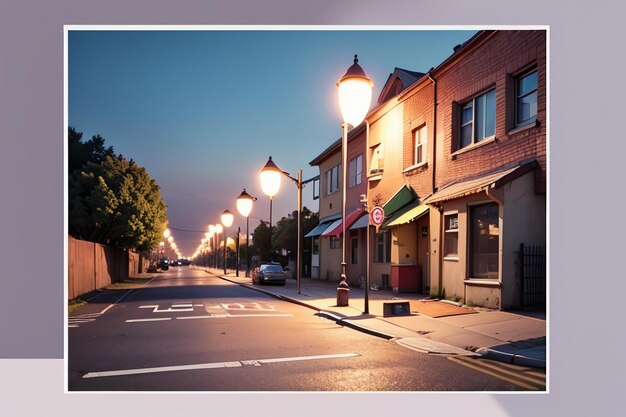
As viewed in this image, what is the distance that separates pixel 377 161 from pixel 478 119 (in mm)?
8290

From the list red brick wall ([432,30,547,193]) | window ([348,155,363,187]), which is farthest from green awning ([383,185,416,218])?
window ([348,155,363,187])

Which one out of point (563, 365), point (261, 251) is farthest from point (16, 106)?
point (261, 251)

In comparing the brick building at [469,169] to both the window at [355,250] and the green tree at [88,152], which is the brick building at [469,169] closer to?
the window at [355,250]

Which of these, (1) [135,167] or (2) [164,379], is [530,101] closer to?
(2) [164,379]

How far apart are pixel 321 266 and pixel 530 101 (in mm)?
21873

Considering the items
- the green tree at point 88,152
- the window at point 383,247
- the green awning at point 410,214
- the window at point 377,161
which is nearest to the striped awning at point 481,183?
the green awning at point 410,214

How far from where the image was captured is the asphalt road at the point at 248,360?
22.7ft

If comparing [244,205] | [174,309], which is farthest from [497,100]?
[244,205]

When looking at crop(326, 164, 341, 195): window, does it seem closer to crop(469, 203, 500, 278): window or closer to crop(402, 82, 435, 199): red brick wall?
crop(402, 82, 435, 199): red brick wall

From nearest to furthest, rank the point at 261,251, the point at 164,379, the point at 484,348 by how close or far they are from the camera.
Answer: the point at 164,379, the point at 484,348, the point at 261,251

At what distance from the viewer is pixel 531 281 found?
40.5 ft

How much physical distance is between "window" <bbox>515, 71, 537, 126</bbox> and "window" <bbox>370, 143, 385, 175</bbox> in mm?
9425

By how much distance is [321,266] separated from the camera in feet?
109

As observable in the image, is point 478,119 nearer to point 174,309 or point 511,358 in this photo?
point 511,358
